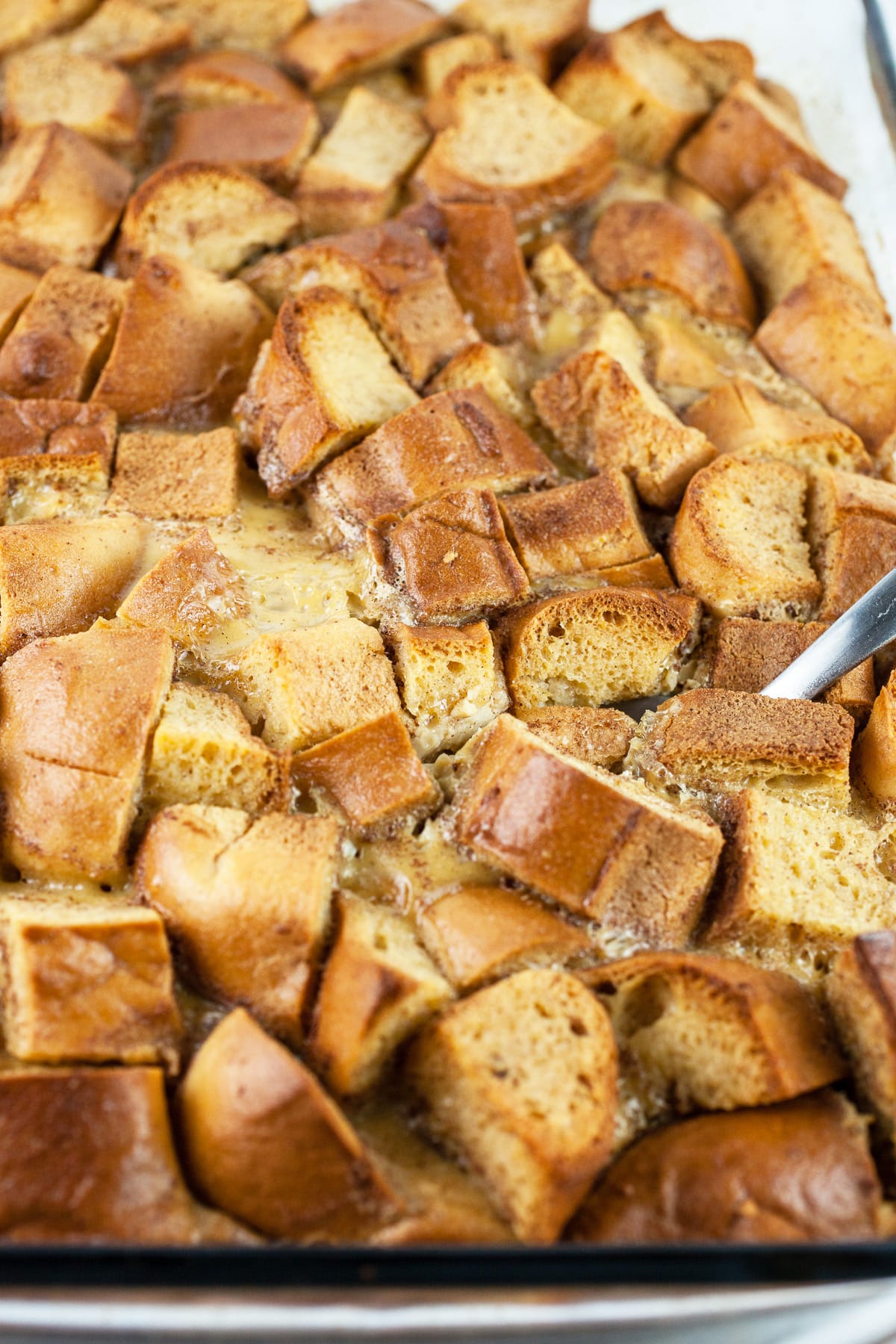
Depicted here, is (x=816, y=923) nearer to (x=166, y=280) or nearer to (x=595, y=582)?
(x=595, y=582)

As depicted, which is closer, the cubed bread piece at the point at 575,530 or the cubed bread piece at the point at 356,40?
the cubed bread piece at the point at 575,530

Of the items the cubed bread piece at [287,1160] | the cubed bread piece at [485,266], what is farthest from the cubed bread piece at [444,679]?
the cubed bread piece at [485,266]

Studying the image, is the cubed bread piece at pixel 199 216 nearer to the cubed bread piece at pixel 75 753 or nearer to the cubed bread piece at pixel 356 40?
the cubed bread piece at pixel 356 40

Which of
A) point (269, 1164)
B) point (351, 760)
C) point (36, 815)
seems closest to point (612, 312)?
point (351, 760)

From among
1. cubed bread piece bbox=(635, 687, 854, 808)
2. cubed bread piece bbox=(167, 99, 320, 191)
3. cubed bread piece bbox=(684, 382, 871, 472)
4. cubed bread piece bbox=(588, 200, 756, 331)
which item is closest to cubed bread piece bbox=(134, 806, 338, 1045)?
cubed bread piece bbox=(635, 687, 854, 808)

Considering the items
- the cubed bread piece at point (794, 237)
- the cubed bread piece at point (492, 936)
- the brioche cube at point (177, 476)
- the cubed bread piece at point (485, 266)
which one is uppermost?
the cubed bread piece at point (794, 237)

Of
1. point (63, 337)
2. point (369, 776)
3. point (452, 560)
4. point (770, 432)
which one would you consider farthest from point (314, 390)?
point (770, 432)

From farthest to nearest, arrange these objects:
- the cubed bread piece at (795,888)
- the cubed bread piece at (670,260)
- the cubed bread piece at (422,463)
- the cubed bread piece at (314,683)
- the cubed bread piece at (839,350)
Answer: the cubed bread piece at (670,260) → the cubed bread piece at (839,350) → the cubed bread piece at (422,463) → the cubed bread piece at (314,683) → the cubed bread piece at (795,888)

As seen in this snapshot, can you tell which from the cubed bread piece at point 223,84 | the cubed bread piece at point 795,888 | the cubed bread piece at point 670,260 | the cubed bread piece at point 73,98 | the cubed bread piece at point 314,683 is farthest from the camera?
the cubed bread piece at point 223,84

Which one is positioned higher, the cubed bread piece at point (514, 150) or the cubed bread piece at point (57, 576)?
the cubed bread piece at point (514, 150)

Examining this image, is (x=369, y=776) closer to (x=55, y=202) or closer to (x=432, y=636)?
(x=432, y=636)
